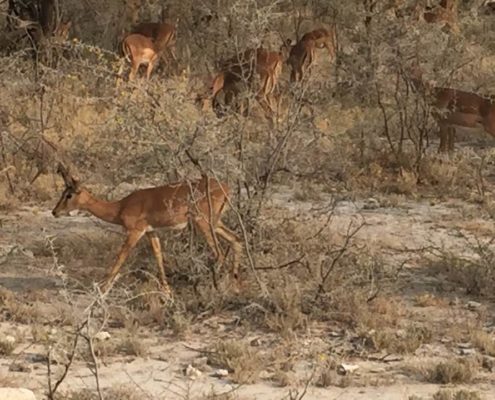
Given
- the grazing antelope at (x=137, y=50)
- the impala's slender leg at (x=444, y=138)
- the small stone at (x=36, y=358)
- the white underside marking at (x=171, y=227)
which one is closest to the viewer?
the small stone at (x=36, y=358)

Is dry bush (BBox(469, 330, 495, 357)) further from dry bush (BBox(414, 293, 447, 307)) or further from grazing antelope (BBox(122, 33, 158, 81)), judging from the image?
grazing antelope (BBox(122, 33, 158, 81))

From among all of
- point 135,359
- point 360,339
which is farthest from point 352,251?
point 135,359

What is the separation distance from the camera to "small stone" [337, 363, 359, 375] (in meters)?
6.36

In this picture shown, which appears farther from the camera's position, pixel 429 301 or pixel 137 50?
pixel 137 50

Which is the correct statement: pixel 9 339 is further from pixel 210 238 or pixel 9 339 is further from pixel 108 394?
→ pixel 210 238

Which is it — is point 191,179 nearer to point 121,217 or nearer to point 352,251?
point 121,217

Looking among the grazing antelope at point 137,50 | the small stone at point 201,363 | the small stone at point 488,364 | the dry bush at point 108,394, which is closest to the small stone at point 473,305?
the small stone at point 488,364

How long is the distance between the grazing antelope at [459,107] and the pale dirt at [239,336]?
185 centimetres

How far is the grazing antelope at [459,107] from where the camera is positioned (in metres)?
11.5

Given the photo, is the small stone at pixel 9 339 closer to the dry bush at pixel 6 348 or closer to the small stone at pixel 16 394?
the dry bush at pixel 6 348

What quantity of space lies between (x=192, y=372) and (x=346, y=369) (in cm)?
86

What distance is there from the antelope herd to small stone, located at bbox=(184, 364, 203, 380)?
1105 mm

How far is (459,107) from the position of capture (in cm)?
1156

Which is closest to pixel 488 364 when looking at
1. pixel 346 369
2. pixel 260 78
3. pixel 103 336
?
pixel 346 369
